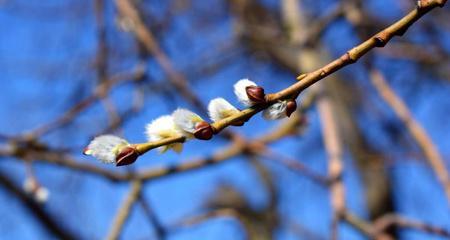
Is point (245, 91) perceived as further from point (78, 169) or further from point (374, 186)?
point (374, 186)

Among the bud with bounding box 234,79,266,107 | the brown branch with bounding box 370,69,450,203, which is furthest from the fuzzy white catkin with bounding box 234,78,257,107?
the brown branch with bounding box 370,69,450,203

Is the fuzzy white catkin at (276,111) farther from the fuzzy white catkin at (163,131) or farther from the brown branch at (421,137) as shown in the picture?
the brown branch at (421,137)

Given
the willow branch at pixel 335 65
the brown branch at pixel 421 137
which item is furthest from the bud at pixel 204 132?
the brown branch at pixel 421 137

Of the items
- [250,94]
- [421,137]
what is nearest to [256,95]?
[250,94]

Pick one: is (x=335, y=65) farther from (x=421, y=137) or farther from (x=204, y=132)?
(x=421, y=137)

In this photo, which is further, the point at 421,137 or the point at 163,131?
the point at 421,137

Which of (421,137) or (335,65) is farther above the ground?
(421,137)
